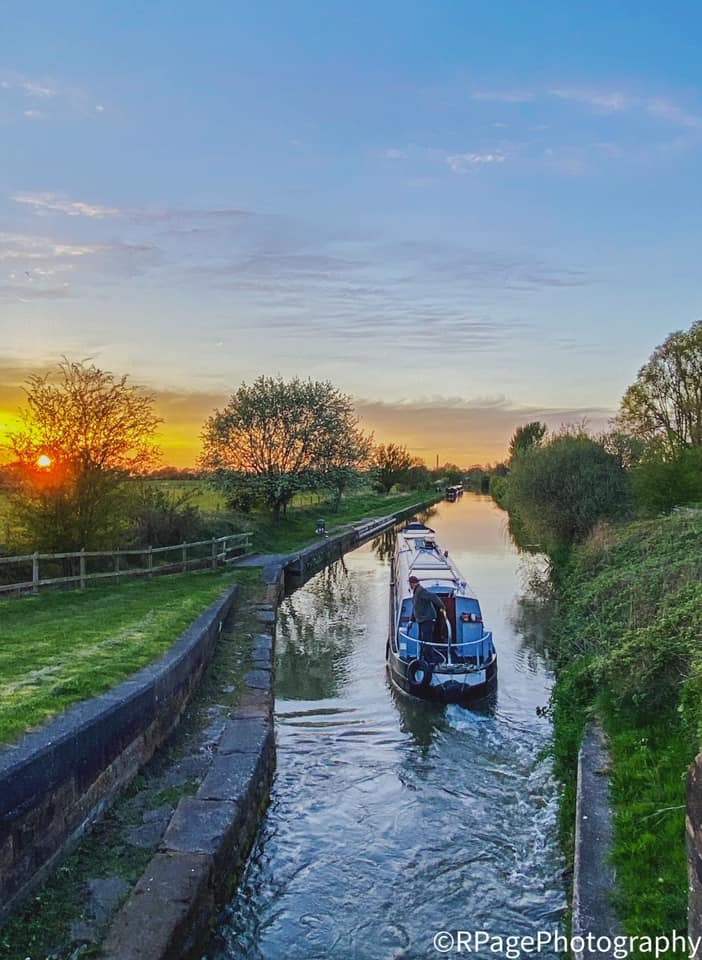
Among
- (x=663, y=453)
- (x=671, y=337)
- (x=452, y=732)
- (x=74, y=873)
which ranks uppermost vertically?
(x=671, y=337)

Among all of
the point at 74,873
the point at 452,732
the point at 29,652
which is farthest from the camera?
the point at 452,732

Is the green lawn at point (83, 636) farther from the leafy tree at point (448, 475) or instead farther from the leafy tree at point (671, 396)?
the leafy tree at point (448, 475)

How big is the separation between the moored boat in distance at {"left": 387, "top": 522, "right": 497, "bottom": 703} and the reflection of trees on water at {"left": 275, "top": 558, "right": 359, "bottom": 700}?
1.27m

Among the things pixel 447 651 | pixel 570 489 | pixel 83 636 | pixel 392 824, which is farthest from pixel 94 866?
pixel 570 489

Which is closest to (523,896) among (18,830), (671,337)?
(18,830)

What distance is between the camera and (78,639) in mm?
9273

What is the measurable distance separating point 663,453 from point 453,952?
74.0ft

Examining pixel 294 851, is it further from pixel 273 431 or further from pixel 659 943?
pixel 273 431

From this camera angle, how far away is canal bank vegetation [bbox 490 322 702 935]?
16.4 ft

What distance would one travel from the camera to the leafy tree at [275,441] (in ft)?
116

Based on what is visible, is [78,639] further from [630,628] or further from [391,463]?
[391,463]

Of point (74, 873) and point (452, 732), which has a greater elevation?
point (74, 873)

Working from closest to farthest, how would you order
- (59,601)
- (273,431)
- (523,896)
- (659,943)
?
(659,943) < (523,896) < (59,601) < (273,431)

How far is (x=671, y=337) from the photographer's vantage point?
32.2 meters
